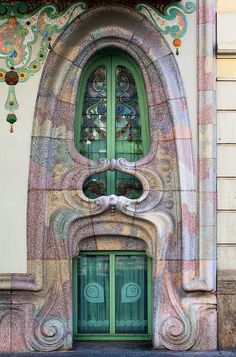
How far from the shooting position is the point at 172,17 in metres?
12.0

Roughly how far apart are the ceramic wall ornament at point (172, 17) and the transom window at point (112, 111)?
755mm

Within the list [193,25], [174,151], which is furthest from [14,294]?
[193,25]

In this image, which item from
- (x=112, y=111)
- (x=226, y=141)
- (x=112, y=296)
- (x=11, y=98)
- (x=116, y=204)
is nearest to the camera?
(x=116, y=204)

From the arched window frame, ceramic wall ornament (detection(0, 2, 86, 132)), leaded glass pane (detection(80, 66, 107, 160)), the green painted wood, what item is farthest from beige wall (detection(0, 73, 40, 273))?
the green painted wood

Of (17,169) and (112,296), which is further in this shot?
(112,296)

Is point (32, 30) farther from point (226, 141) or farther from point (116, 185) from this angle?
point (226, 141)

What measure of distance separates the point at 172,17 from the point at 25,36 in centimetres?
232

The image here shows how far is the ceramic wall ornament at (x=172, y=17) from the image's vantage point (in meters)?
11.9

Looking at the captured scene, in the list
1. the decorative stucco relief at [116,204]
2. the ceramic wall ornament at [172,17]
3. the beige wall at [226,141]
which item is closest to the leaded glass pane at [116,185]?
the decorative stucco relief at [116,204]

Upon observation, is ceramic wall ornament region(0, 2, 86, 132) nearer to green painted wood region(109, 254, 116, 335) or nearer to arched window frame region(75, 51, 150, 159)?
arched window frame region(75, 51, 150, 159)

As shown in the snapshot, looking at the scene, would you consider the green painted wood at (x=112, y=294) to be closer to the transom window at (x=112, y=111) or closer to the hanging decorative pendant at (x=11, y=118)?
the transom window at (x=112, y=111)

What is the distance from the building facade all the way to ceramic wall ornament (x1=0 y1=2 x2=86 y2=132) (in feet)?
0.05

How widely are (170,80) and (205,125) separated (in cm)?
89

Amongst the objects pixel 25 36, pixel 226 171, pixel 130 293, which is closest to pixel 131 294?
pixel 130 293
